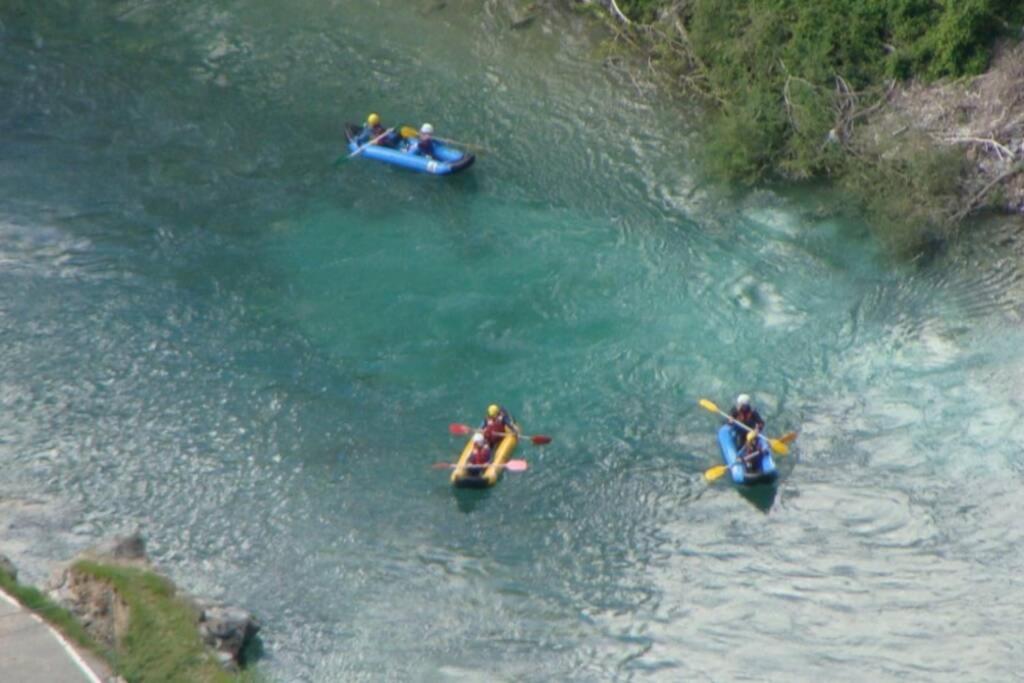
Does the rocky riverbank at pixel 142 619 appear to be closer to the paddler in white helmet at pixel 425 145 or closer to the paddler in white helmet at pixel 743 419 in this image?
the paddler in white helmet at pixel 743 419

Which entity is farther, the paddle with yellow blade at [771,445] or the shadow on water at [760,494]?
the paddle with yellow blade at [771,445]

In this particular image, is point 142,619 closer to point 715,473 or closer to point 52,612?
point 52,612

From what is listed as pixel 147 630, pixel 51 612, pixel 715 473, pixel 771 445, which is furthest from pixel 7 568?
pixel 771 445

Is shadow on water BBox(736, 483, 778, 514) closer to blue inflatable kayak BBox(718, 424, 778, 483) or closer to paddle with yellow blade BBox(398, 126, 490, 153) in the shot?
blue inflatable kayak BBox(718, 424, 778, 483)

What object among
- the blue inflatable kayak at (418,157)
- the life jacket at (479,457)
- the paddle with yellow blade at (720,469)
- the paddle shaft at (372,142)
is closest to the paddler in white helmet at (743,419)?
the paddle with yellow blade at (720,469)

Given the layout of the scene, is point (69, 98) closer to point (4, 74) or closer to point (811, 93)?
point (4, 74)

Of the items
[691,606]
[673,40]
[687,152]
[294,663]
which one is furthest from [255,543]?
[673,40]
